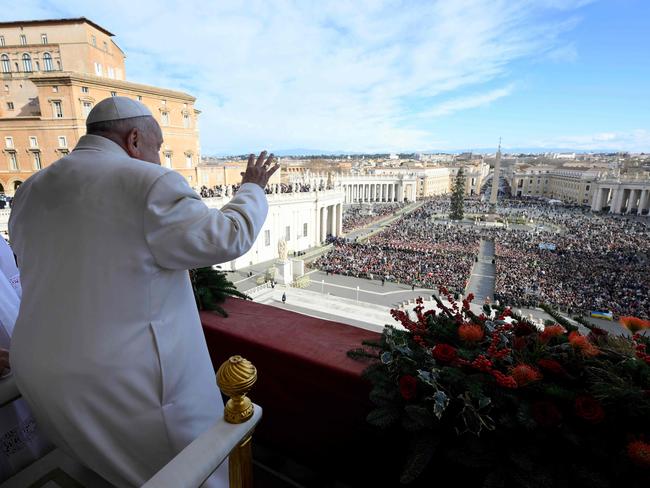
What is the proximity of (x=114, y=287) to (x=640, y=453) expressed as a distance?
69.9 inches

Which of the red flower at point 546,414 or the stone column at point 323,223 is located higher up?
the red flower at point 546,414

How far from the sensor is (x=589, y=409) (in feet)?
4.23

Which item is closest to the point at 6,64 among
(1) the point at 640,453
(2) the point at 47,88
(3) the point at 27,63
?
(3) the point at 27,63

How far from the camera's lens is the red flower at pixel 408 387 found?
1.50 metres

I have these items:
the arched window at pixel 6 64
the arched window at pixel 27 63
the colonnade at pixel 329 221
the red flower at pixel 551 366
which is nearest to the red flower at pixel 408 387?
the red flower at pixel 551 366

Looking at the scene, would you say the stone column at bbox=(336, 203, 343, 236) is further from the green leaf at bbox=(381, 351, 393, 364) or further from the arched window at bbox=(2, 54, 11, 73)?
the green leaf at bbox=(381, 351, 393, 364)

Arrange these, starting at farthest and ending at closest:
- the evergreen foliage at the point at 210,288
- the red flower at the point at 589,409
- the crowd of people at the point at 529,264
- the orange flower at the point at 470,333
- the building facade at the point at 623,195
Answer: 1. the building facade at the point at 623,195
2. the crowd of people at the point at 529,264
3. the evergreen foliage at the point at 210,288
4. the orange flower at the point at 470,333
5. the red flower at the point at 589,409

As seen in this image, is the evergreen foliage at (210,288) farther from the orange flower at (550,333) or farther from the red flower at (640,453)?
the red flower at (640,453)

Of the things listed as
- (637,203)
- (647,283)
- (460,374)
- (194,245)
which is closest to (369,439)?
(460,374)

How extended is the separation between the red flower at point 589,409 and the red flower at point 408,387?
565mm

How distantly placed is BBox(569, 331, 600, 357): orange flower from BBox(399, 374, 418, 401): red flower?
0.76 meters

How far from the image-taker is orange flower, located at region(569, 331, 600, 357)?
1572mm

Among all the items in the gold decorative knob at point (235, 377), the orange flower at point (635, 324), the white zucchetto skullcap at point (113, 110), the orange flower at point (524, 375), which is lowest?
the orange flower at point (524, 375)

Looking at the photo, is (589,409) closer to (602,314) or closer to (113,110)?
(113,110)
